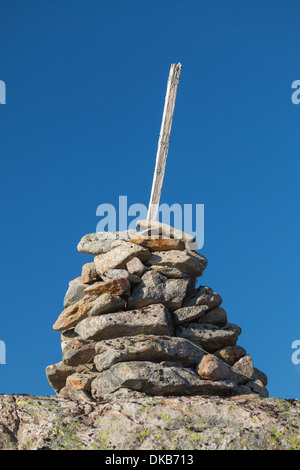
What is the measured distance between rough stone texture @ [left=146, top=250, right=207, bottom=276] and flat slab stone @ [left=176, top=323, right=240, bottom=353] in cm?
209

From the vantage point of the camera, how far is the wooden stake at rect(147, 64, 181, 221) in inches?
843

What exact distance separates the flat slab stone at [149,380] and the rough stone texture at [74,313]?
325cm

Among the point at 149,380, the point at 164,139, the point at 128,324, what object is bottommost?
the point at 149,380

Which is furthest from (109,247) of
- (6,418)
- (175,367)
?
(6,418)

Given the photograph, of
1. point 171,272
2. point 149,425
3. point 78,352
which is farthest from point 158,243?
point 149,425

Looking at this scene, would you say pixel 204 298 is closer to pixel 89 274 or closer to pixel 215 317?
pixel 215 317

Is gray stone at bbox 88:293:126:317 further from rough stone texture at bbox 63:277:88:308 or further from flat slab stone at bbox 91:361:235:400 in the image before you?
flat slab stone at bbox 91:361:235:400

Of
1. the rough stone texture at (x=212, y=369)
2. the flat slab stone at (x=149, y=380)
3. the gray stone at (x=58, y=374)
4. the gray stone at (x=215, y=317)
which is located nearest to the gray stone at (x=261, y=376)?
the gray stone at (x=215, y=317)

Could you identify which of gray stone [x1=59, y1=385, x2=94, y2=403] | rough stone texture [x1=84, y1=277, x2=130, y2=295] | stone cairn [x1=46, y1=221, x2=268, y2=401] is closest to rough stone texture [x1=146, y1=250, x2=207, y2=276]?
stone cairn [x1=46, y1=221, x2=268, y2=401]

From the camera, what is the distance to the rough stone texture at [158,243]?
20672 mm

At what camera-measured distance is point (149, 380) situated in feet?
52.0

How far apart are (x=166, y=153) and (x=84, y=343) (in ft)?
27.0

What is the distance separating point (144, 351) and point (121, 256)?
4.41 metres
